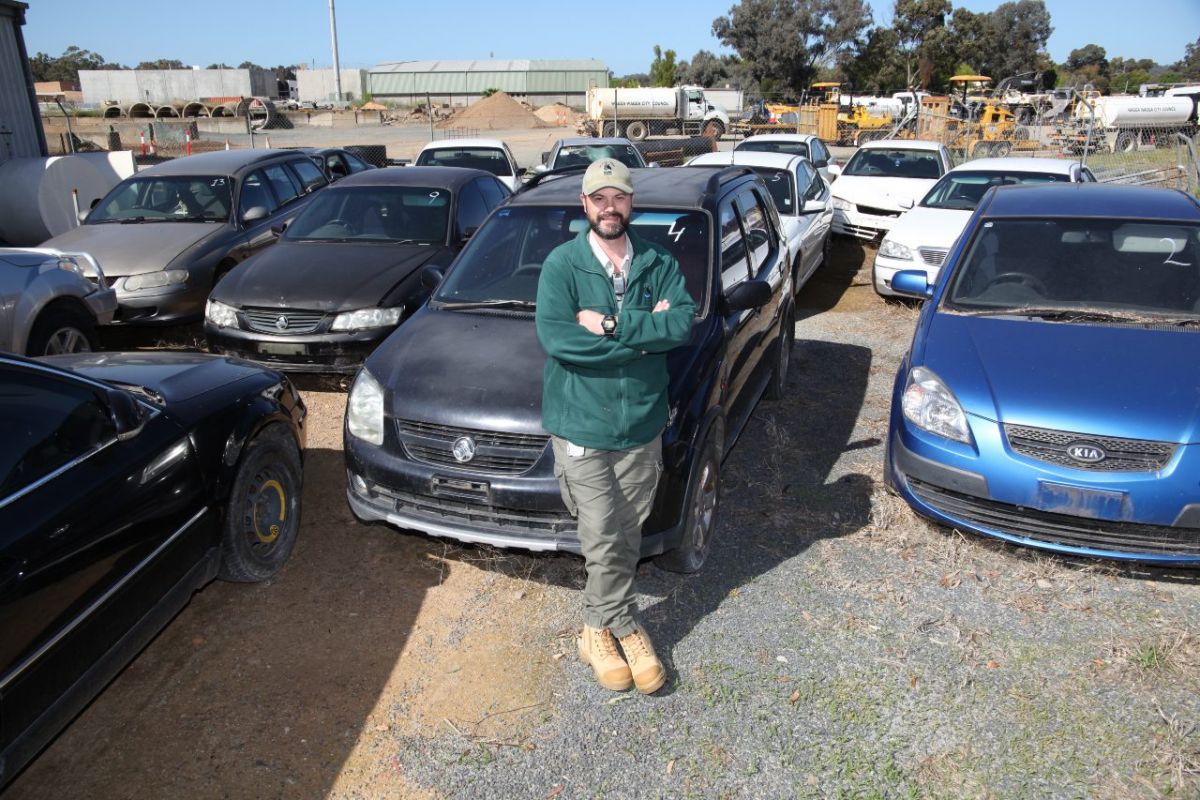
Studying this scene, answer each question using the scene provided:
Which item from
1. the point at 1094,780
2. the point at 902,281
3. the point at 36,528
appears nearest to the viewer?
the point at 36,528

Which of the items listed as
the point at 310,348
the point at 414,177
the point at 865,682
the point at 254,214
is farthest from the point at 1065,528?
the point at 254,214

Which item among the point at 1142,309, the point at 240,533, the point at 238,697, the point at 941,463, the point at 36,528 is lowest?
the point at 238,697

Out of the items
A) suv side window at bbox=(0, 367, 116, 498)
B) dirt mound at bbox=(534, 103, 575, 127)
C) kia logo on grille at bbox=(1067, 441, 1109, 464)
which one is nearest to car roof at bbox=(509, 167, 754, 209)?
kia logo on grille at bbox=(1067, 441, 1109, 464)

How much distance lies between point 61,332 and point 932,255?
809cm

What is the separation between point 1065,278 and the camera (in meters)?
4.87

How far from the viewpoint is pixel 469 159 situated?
1287 cm

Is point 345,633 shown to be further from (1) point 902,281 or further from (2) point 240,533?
(1) point 902,281

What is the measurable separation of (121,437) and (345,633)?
1270 mm

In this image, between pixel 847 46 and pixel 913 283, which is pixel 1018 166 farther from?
pixel 847 46

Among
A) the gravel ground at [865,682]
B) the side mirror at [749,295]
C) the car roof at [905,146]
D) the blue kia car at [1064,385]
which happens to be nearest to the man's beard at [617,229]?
the side mirror at [749,295]

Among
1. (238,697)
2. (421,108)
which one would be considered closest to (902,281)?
(238,697)

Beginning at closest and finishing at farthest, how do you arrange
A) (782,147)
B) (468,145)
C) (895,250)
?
(895,250) < (468,145) < (782,147)

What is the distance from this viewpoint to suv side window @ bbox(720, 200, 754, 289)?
4605 millimetres

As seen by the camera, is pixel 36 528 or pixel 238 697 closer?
pixel 36 528
